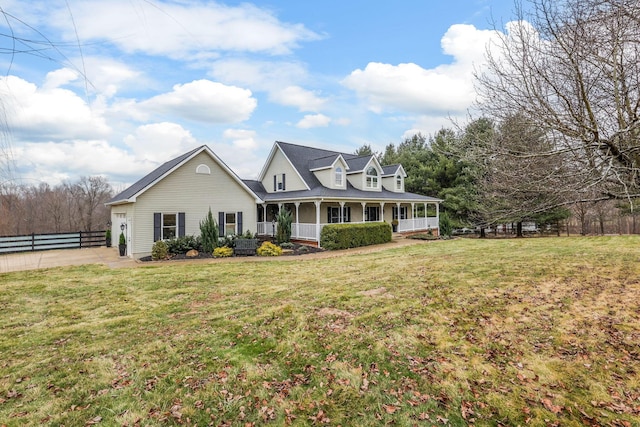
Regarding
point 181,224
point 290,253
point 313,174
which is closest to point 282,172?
point 313,174

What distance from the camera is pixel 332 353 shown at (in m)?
4.61

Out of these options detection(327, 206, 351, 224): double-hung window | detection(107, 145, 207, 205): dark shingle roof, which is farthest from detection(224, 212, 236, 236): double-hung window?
detection(327, 206, 351, 224): double-hung window

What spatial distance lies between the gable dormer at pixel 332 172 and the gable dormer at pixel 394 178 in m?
4.72

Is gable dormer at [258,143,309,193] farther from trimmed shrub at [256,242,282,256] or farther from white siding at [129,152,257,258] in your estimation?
trimmed shrub at [256,242,282,256]

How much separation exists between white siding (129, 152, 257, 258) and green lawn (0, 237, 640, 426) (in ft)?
22.2

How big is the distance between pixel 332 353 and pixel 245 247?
11691 millimetres

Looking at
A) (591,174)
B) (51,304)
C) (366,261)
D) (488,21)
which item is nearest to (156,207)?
(51,304)

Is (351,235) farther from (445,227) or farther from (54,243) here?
(54,243)

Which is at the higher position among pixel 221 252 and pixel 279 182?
pixel 279 182

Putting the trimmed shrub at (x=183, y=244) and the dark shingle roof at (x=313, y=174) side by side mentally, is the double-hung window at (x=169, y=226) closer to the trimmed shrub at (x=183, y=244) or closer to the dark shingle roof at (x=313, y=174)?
the trimmed shrub at (x=183, y=244)

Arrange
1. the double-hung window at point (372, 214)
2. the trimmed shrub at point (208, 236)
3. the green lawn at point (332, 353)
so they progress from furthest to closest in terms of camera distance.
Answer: the double-hung window at point (372, 214) < the trimmed shrub at point (208, 236) < the green lawn at point (332, 353)

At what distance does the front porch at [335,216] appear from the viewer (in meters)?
19.4

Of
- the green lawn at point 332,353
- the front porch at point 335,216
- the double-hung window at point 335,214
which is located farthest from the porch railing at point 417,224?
the green lawn at point 332,353

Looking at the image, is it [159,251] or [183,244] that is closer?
[159,251]
